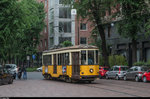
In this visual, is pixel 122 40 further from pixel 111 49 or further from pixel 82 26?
pixel 82 26

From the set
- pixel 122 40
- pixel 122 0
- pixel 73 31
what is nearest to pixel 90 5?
pixel 122 0

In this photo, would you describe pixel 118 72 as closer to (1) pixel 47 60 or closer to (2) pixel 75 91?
(1) pixel 47 60

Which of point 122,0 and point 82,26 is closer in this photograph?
point 122,0

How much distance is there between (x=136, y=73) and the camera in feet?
100

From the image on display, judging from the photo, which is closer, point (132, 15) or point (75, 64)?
point (75, 64)

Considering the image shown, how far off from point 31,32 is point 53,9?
651 centimetres

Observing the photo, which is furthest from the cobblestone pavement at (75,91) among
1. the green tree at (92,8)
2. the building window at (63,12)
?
the building window at (63,12)

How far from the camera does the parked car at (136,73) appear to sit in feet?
98.4

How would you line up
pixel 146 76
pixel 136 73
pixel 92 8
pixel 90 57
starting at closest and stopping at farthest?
pixel 90 57 → pixel 146 76 → pixel 136 73 → pixel 92 8

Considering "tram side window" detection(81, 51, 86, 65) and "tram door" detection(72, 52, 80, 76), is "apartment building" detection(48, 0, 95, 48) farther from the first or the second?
"tram side window" detection(81, 51, 86, 65)

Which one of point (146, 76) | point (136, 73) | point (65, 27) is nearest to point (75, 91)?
point (146, 76)

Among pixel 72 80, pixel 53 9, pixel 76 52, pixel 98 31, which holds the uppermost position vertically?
pixel 53 9

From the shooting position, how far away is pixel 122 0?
114ft

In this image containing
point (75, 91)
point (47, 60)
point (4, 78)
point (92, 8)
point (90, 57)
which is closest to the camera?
point (75, 91)
